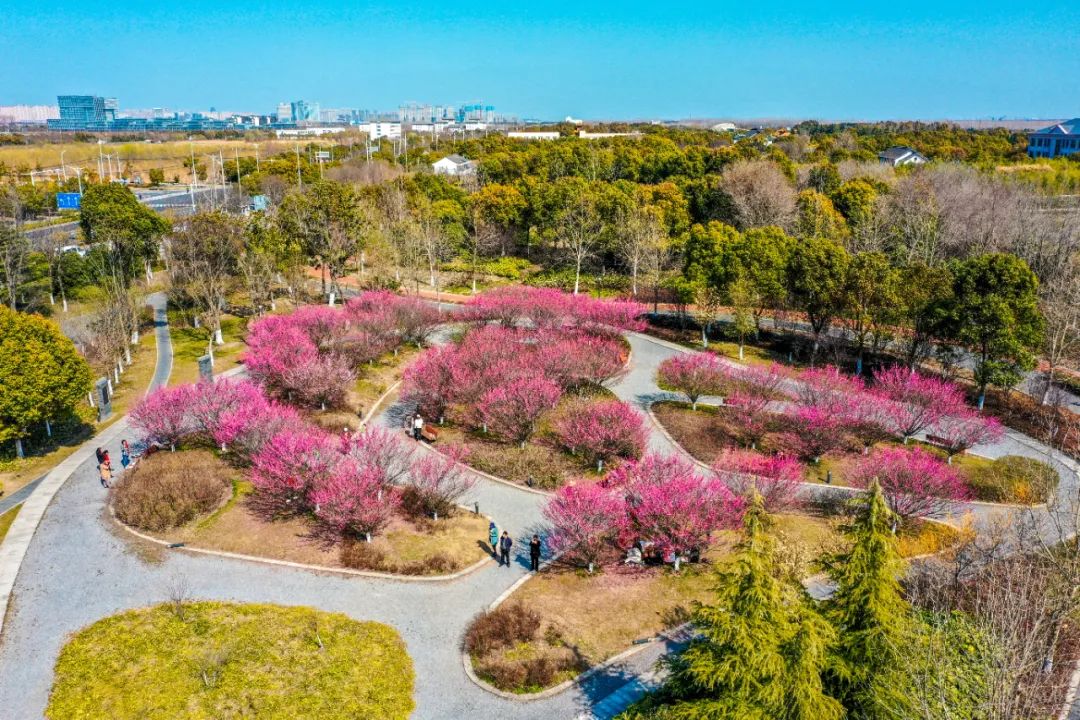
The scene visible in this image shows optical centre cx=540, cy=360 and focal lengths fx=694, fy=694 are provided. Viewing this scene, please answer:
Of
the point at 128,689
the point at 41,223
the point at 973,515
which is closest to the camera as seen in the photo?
the point at 128,689

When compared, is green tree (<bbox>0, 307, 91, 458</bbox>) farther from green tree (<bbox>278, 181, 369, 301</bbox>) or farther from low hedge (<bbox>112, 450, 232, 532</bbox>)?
green tree (<bbox>278, 181, 369, 301</bbox>)

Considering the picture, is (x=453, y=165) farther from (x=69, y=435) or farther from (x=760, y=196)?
(x=69, y=435)

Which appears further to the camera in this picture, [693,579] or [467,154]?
[467,154]

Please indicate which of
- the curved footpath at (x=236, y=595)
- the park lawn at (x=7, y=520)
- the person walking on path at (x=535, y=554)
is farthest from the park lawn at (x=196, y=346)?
the person walking on path at (x=535, y=554)

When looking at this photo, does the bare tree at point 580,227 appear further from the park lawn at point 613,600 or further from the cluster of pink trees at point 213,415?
the park lawn at point 613,600

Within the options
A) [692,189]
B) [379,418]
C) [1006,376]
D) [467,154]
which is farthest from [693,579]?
[467,154]

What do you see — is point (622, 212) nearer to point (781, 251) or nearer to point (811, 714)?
point (781, 251)

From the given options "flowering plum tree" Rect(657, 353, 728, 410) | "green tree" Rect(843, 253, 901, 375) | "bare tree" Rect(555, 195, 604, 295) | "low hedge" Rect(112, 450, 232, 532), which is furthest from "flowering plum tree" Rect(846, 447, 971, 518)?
"bare tree" Rect(555, 195, 604, 295)
